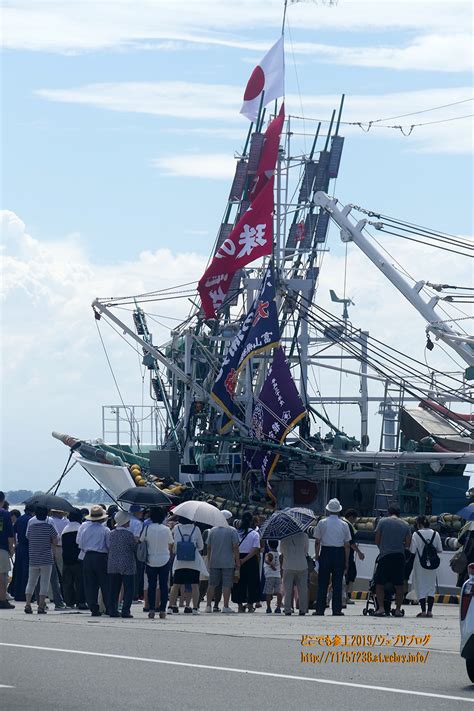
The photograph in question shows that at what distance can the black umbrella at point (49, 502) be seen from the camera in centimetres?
2039

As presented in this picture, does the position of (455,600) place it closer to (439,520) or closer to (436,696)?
(439,520)

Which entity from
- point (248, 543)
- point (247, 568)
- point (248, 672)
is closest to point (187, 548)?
point (248, 543)

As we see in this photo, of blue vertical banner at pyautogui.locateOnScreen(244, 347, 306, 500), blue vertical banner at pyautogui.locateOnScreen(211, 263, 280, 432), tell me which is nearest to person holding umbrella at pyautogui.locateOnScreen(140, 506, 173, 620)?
blue vertical banner at pyautogui.locateOnScreen(244, 347, 306, 500)

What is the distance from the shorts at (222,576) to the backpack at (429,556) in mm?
2707

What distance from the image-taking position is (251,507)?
31484 millimetres

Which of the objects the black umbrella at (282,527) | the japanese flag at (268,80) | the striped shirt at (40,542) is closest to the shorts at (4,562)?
the striped shirt at (40,542)

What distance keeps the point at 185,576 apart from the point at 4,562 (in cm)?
256

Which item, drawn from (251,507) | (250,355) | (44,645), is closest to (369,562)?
(251,507)

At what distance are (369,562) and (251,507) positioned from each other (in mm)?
5329

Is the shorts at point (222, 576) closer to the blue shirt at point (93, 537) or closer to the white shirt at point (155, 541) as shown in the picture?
the white shirt at point (155, 541)

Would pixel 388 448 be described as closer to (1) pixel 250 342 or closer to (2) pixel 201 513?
(1) pixel 250 342

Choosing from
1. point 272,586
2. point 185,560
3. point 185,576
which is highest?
point 185,560

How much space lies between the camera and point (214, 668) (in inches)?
513

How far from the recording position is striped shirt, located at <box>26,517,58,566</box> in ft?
63.7
